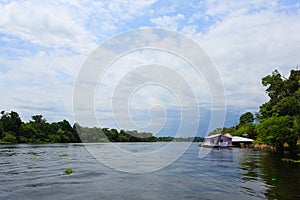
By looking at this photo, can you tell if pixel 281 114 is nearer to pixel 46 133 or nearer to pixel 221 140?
pixel 221 140

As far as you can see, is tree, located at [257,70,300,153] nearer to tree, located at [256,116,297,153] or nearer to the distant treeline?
tree, located at [256,116,297,153]

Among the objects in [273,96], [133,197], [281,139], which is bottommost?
[133,197]

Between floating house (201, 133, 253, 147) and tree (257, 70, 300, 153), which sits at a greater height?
tree (257, 70, 300, 153)

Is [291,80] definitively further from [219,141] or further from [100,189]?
[100,189]

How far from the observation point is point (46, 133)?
118 m

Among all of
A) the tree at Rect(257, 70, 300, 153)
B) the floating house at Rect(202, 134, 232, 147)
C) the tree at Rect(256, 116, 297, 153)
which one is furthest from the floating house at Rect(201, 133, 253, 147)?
the tree at Rect(256, 116, 297, 153)

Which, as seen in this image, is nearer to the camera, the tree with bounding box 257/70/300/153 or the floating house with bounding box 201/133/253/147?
the tree with bounding box 257/70/300/153

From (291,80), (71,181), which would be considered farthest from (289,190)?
(291,80)

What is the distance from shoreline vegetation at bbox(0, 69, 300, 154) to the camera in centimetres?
5262

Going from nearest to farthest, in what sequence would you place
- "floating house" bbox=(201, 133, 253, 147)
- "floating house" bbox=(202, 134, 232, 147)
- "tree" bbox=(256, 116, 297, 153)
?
"tree" bbox=(256, 116, 297, 153), "floating house" bbox=(202, 134, 232, 147), "floating house" bbox=(201, 133, 253, 147)

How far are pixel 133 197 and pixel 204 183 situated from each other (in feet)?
23.2

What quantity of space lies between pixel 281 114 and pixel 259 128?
564cm

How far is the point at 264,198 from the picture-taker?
15336 millimetres

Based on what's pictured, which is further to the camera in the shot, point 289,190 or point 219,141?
point 219,141
